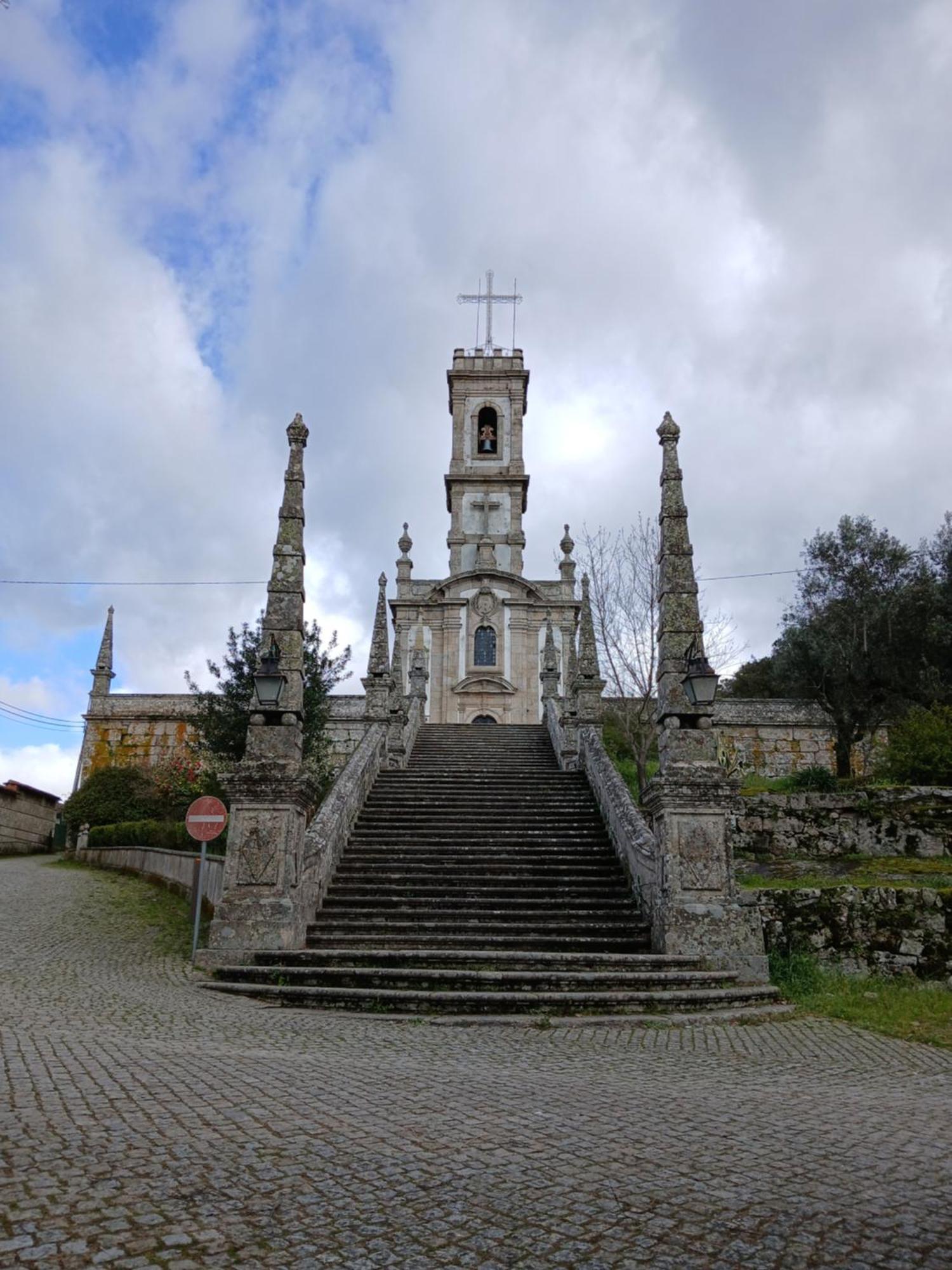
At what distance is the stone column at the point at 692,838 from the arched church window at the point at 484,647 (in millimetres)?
25662

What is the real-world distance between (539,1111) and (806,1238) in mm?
1876

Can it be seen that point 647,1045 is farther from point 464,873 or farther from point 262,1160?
point 464,873

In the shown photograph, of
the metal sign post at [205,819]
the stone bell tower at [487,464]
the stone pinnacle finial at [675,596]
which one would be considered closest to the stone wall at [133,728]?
the stone bell tower at [487,464]

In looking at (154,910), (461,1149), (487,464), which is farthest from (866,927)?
(487,464)

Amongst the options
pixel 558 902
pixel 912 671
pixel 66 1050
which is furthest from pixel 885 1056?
pixel 912 671

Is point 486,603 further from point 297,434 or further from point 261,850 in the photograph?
point 261,850

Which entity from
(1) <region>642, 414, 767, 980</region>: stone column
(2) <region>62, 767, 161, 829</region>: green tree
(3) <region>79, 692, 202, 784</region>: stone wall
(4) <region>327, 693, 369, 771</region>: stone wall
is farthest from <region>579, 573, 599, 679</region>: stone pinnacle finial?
(3) <region>79, 692, 202, 784</region>: stone wall

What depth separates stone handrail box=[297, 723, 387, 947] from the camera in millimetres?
10438

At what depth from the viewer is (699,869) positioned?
9.58m

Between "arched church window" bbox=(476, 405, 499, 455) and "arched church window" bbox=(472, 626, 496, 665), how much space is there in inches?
402

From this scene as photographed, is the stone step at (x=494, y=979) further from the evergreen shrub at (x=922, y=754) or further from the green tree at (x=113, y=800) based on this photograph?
the green tree at (x=113, y=800)

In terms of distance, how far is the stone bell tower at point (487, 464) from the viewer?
4028cm

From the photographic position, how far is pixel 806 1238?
123 inches

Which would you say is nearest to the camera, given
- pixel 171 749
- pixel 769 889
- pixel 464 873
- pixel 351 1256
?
pixel 351 1256
